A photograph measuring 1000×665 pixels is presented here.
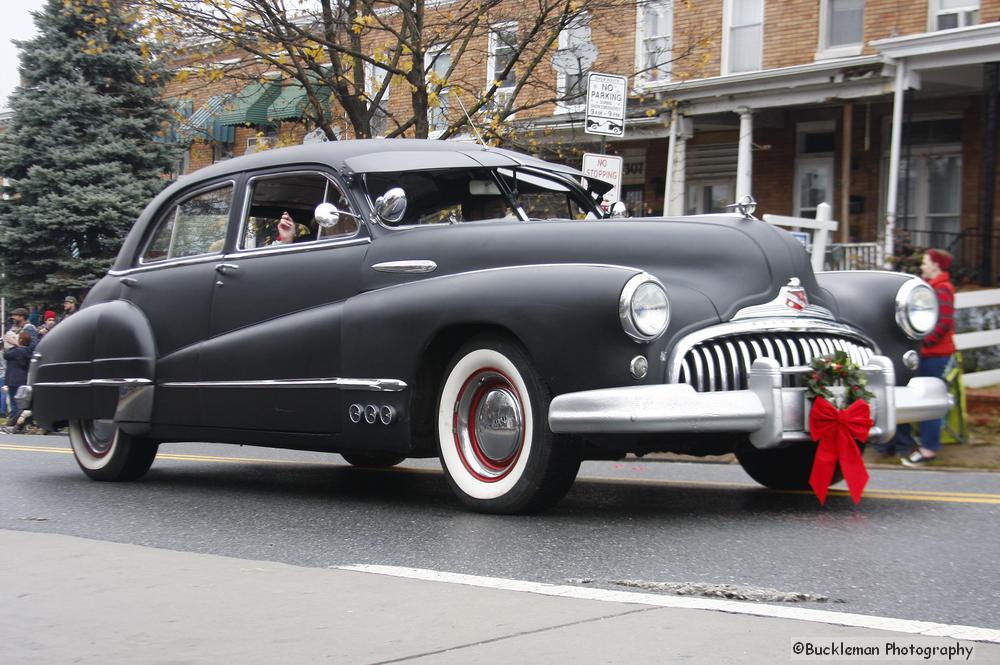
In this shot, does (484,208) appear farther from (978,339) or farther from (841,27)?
(841,27)

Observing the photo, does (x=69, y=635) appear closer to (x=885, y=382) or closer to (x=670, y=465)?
(x=885, y=382)

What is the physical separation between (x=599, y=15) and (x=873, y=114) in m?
5.65

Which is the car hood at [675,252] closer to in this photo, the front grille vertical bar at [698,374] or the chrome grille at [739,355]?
the chrome grille at [739,355]

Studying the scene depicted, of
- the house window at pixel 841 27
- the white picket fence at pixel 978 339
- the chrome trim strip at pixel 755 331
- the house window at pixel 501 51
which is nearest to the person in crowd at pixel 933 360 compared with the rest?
the white picket fence at pixel 978 339

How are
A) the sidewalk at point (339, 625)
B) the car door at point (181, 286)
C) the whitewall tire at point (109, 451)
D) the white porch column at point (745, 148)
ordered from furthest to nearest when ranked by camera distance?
1. the white porch column at point (745, 148)
2. the whitewall tire at point (109, 451)
3. the car door at point (181, 286)
4. the sidewalk at point (339, 625)

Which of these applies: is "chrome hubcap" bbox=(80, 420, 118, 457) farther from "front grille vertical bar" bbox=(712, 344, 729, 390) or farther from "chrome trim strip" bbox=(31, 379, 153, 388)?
"front grille vertical bar" bbox=(712, 344, 729, 390)

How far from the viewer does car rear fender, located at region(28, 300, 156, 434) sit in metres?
7.92

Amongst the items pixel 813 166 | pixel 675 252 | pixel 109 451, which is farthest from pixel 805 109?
pixel 675 252

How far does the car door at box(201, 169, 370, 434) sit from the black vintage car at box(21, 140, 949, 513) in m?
0.01

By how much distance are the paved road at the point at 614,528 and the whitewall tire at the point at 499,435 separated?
0.47ft

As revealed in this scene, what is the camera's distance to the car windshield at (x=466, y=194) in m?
6.98

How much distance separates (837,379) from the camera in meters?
5.75

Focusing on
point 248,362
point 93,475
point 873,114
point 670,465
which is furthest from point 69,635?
point 873,114

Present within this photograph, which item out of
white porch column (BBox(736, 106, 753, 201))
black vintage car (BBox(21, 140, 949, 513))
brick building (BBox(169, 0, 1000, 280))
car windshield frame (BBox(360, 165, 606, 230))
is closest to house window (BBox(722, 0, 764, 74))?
brick building (BBox(169, 0, 1000, 280))
